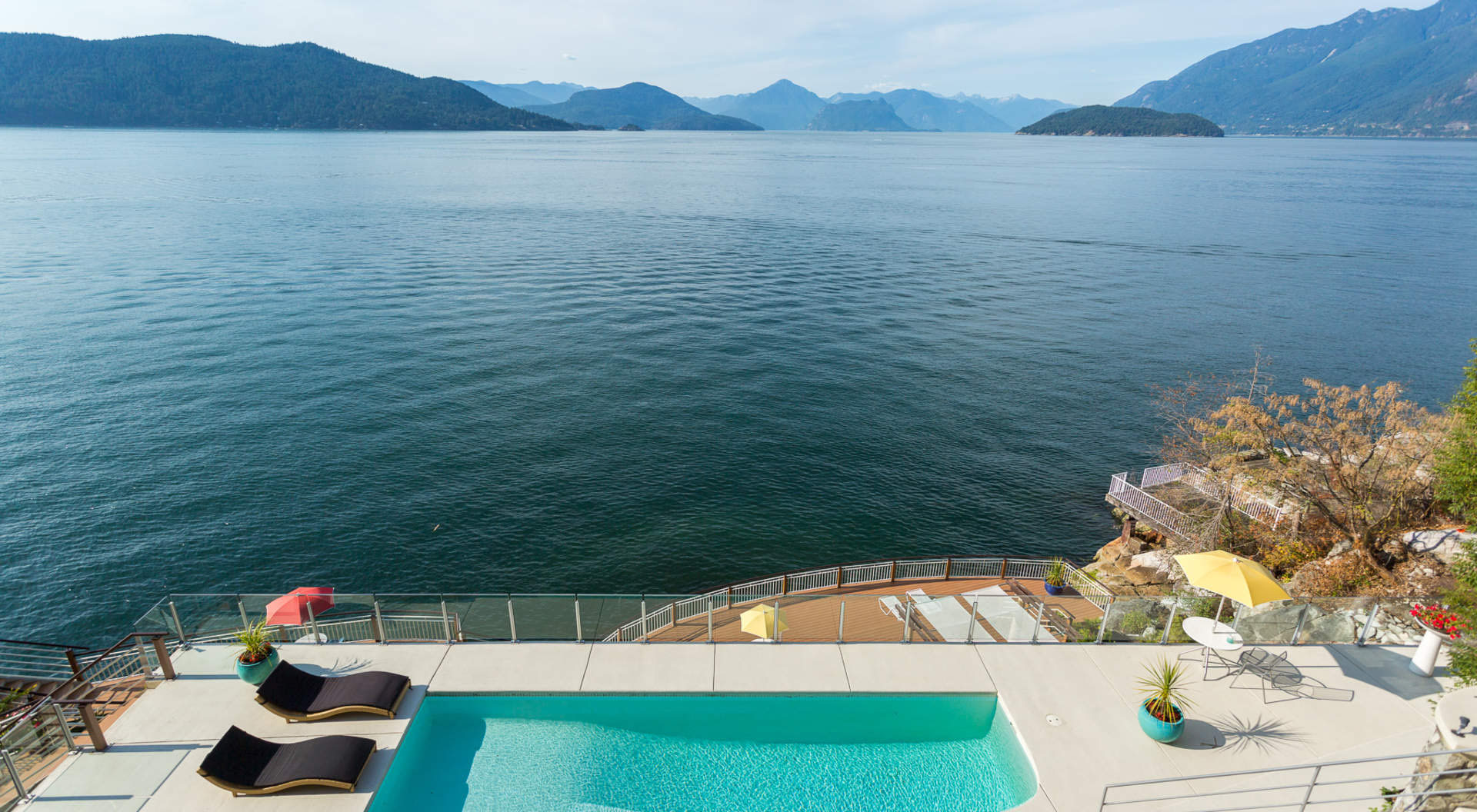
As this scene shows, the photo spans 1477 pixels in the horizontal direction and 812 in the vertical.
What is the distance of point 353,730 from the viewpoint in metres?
13.9

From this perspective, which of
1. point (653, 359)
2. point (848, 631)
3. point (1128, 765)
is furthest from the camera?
point (653, 359)

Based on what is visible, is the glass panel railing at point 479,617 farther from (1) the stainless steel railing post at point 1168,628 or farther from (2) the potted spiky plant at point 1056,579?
(2) the potted spiky plant at point 1056,579

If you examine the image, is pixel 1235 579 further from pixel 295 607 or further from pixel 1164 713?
pixel 295 607

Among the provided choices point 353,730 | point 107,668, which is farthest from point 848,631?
point 107,668

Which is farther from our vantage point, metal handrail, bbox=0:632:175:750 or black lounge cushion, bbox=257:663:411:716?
black lounge cushion, bbox=257:663:411:716

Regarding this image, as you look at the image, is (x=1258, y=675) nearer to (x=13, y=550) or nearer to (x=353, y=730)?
(x=353, y=730)

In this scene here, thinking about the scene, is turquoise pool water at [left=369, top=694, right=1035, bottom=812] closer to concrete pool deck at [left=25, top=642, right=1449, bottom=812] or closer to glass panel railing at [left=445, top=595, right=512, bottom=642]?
concrete pool deck at [left=25, top=642, right=1449, bottom=812]

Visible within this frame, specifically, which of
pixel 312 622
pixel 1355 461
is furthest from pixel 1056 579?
pixel 312 622

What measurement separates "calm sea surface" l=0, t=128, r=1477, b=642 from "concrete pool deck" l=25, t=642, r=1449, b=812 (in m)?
15.6

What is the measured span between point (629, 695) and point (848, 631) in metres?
5.91

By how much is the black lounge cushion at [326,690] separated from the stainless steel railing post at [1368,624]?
22051 mm

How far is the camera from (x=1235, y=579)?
51.5 feet

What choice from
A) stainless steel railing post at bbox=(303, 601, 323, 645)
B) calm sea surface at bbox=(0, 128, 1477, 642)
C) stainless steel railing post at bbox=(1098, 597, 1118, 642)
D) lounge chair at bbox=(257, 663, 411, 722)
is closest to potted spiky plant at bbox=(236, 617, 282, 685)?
lounge chair at bbox=(257, 663, 411, 722)

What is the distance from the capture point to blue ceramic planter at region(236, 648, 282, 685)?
15000mm
